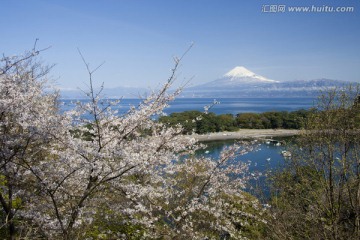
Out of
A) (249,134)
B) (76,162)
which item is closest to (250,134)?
(249,134)

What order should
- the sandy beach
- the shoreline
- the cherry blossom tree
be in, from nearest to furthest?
the cherry blossom tree → the shoreline → the sandy beach

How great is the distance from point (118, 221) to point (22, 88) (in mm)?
3073

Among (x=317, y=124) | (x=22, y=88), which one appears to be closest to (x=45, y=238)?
(x=22, y=88)

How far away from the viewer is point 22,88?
4965 mm

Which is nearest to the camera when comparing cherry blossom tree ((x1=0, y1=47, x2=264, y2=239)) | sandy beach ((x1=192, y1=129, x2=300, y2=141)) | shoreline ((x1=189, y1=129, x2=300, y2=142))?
cherry blossom tree ((x1=0, y1=47, x2=264, y2=239))

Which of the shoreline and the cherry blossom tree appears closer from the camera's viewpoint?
the cherry blossom tree

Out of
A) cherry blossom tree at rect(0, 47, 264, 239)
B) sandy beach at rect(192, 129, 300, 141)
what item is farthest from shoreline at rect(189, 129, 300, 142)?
cherry blossom tree at rect(0, 47, 264, 239)

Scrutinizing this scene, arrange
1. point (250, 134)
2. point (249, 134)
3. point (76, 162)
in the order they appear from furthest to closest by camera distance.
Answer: point (250, 134) < point (249, 134) < point (76, 162)

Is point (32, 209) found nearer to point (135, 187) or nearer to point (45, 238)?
point (45, 238)

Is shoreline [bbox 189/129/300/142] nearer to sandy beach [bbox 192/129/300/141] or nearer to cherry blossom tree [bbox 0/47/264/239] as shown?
sandy beach [bbox 192/129/300/141]

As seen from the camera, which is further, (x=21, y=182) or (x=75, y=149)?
(x=21, y=182)

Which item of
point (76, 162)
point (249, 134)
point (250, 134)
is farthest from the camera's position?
point (250, 134)

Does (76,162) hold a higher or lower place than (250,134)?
higher

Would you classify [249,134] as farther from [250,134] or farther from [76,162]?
[76,162]
